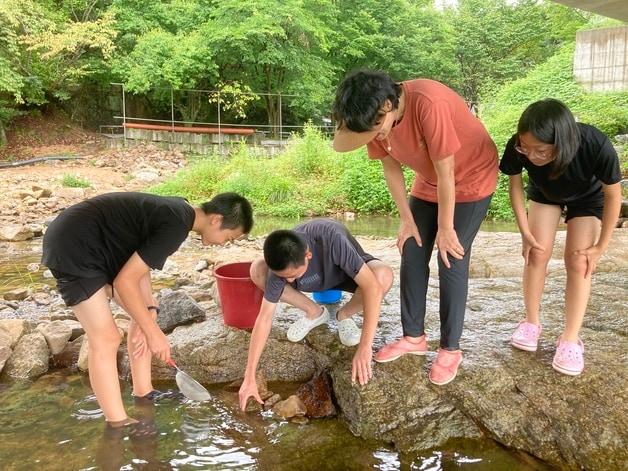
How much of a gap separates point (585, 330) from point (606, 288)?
0.89 meters

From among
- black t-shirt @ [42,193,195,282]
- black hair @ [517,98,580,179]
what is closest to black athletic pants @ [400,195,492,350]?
black hair @ [517,98,580,179]

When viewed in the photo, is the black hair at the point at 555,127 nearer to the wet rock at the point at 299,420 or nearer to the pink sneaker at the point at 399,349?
the pink sneaker at the point at 399,349

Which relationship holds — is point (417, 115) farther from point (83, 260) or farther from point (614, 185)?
point (83, 260)

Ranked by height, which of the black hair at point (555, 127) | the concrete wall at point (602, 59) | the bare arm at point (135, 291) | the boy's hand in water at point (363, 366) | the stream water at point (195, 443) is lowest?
the stream water at point (195, 443)

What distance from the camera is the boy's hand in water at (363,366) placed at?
2.65 metres

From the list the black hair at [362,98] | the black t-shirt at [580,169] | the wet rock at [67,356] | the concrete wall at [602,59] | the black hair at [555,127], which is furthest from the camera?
the concrete wall at [602,59]

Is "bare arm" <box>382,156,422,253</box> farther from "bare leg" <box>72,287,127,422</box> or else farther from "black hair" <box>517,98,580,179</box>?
"bare leg" <box>72,287,127,422</box>

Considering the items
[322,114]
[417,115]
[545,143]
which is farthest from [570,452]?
[322,114]

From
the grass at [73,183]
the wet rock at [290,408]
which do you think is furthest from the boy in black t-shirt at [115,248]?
the grass at [73,183]

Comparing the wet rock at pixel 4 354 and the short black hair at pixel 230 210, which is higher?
the short black hair at pixel 230 210

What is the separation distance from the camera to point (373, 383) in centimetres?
266

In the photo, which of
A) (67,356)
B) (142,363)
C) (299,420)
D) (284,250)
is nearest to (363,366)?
(299,420)

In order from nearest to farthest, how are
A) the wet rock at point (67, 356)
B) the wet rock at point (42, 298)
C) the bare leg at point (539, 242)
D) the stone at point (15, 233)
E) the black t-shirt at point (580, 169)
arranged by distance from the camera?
the black t-shirt at point (580, 169) → the bare leg at point (539, 242) → the wet rock at point (67, 356) → the wet rock at point (42, 298) → the stone at point (15, 233)

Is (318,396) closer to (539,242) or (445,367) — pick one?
(445,367)
